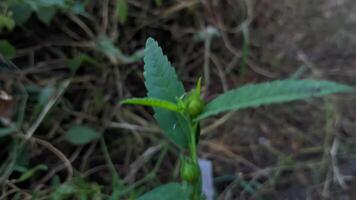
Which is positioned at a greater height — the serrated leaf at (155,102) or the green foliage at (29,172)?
the serrated leaf at (155,102)

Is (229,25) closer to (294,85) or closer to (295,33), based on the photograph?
(295,33)

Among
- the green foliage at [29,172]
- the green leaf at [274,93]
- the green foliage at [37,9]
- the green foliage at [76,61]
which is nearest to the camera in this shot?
the green leaf at [274,93]

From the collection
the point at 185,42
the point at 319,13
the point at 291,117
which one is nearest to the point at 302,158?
the point at 291,117

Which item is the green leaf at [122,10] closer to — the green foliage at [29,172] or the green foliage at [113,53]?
the green foliage at [113,53]

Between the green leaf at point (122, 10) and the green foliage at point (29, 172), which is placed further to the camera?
the green leaf at point (122, 10)

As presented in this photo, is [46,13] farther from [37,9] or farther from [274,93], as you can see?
[274,93]

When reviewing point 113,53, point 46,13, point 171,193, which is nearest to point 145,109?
point 113,53

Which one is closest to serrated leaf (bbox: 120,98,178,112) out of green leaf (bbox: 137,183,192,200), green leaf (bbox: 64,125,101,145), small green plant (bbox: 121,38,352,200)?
small green plant (bbox: 121,38,352,200)

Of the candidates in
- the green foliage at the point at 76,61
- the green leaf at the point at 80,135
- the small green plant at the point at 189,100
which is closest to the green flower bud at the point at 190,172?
the small green plant at the point at 189,100
